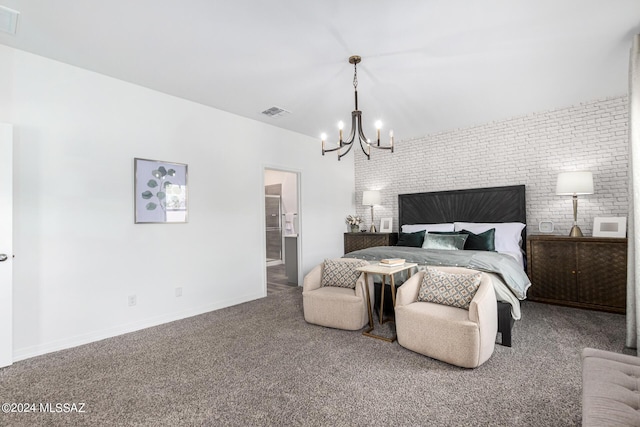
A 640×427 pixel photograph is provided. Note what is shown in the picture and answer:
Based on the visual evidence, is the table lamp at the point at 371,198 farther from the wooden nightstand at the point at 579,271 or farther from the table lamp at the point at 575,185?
the table lamp at the point at 575,185

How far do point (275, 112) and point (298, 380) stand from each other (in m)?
3.47

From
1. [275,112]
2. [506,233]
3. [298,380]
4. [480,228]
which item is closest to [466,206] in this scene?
[480,228]

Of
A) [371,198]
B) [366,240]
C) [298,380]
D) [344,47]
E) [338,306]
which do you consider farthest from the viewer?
[371,198]

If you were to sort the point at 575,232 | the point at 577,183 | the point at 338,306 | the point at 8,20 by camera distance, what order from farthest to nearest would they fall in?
the point at 575,232 < the point at 577,183 < the point at 338,306 < the point at 8,20

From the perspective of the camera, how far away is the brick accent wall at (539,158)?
406 centimetres

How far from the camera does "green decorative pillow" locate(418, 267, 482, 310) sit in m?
2.73

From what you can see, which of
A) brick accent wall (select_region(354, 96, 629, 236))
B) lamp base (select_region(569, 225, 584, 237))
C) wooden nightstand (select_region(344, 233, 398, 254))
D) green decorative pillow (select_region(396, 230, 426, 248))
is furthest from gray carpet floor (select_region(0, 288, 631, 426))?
wooden nightstand (select_region(344, 233, 398, 254))

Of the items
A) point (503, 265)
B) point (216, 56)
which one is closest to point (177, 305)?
point (216, 56)

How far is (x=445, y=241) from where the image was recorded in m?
4.38

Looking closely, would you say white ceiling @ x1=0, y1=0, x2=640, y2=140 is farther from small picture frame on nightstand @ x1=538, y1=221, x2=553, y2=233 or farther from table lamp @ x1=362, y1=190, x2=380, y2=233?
table lamp @ x1=362, y1=190, x2=380, y2=233

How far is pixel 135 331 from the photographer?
3379 millimetres

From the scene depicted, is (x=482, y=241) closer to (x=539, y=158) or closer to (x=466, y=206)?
(x=466, y=206)

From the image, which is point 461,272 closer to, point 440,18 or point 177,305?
point 440,18

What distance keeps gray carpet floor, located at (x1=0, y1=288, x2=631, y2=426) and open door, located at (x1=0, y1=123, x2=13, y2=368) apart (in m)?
0.23
